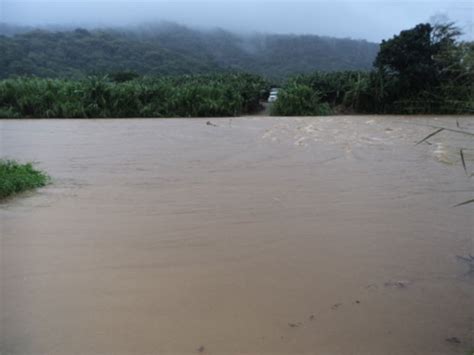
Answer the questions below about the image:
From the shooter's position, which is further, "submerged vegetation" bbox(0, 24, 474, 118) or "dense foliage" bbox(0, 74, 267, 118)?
"dense foliage" bbox(0, 74, 267, 118)

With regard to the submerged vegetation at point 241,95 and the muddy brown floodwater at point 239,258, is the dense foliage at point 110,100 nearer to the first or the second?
the submerged vegetation at point 241,95

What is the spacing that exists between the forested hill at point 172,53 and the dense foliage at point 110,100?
10.8 feet

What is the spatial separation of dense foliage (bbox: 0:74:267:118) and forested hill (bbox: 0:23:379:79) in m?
3.28

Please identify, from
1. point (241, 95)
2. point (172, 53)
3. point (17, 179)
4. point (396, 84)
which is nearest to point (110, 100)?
point (241, 95)

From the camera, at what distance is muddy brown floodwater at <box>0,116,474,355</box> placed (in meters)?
2.61

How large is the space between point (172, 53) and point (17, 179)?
3639 centimetres

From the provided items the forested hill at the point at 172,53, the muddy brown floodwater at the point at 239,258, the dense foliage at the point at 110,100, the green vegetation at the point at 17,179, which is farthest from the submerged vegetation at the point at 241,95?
the green vegetation at the point at 17,179

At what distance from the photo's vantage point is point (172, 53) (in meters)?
40.1

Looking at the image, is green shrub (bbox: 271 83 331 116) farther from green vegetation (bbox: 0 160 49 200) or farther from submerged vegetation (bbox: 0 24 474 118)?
green vegetation (bbox: 0 160 49 200)

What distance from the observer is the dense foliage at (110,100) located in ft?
51.7

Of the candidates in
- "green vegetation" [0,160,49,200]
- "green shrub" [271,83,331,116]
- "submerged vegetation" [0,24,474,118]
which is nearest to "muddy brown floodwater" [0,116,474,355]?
"green vegetation" [0,160,49,200]

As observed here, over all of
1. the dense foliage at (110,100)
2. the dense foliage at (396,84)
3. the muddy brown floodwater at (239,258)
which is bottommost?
the muddy brown floodwater at (239,258)

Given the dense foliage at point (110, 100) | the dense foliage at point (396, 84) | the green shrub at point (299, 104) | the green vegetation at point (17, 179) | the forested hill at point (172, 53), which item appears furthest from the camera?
the forested hill at point (172, 53)

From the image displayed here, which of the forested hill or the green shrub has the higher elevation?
the forested hill
